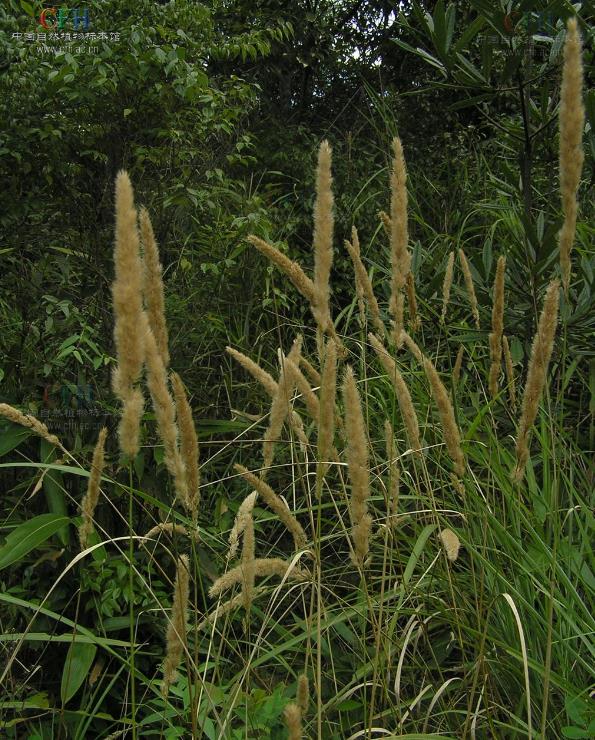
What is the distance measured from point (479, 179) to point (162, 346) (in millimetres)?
3529

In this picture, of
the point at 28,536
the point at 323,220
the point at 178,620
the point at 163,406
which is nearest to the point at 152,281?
the point at 163,406

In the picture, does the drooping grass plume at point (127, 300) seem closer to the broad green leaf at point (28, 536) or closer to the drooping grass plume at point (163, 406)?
the drooping grass plume at point (163, 406)

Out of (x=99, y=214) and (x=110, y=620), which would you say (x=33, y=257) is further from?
(x=110, y=620)

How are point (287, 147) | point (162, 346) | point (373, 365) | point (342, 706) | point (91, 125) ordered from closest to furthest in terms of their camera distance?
point (162, 346) → point (342, 706) → point (373, 365) → point (91, 125) → point (287, 147)

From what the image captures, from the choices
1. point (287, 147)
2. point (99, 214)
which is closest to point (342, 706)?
point (99, 214)

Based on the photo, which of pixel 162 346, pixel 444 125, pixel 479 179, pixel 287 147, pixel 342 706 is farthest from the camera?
pixel 444 125

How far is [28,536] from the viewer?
2020mm

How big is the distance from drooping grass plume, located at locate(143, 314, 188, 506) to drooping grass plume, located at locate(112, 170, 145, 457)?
2cm

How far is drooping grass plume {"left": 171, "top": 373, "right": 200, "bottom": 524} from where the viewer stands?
0.94 metres

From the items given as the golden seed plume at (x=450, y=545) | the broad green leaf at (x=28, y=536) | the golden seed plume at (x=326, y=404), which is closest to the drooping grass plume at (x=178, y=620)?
the golden seed plume at (x=326, y=404)

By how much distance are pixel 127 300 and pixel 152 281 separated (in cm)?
19

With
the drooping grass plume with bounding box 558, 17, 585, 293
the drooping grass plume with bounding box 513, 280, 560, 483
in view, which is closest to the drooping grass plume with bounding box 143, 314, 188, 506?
the drooping grass plume with bounding box 513, 280, 560, 483

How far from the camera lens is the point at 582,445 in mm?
2602

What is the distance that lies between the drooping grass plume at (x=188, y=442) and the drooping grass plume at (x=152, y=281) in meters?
0.06
